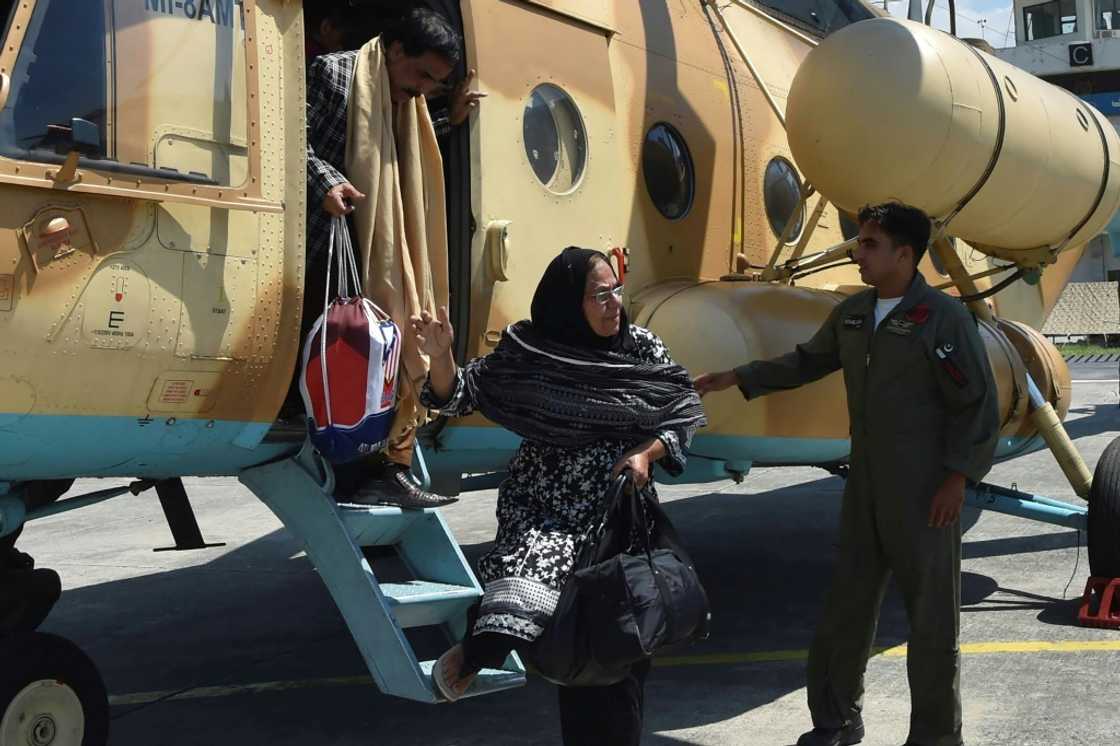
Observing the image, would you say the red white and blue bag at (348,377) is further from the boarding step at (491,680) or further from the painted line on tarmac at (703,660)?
the painted line on tarmac at (703,660)

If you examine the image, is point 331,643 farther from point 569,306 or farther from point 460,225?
point 569,306

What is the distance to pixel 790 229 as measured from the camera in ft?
21.2

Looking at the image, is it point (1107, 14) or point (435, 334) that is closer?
point (435, 334)

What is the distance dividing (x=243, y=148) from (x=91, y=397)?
2.95 feet

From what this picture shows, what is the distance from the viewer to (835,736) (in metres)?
4.54

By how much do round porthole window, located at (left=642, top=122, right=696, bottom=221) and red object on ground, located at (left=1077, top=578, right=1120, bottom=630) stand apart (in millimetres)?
2705

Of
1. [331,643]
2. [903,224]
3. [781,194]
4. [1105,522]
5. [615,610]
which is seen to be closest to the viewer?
[615,610]

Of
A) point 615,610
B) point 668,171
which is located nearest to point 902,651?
point 668,171

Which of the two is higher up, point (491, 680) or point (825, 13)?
point (825, 13)

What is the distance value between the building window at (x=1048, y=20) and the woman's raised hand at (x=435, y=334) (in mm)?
45641

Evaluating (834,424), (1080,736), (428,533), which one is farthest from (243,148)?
(1080,736)

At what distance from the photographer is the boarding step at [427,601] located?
4.13 metres

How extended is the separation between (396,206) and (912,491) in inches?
77.6

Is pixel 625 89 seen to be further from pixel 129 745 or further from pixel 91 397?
pixel 129 745
